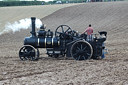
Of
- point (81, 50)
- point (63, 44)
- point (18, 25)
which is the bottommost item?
point (81, 50)

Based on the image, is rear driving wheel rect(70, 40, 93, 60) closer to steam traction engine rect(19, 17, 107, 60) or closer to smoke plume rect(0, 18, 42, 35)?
steam traction engine rect(19, 17, 107, 60)

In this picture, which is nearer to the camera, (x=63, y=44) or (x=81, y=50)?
(x=81, y=50)

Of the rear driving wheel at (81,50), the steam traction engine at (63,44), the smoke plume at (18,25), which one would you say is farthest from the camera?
the smoke plume at (18,25)

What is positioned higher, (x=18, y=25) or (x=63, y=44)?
(x=18, y=25)

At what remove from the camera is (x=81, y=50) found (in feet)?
41.7

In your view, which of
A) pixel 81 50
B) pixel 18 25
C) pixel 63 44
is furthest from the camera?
pixel 18 25

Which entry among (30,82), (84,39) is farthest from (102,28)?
(30,82)

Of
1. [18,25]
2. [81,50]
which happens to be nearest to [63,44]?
[81,50]

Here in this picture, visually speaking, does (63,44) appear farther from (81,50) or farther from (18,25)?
(18,25)

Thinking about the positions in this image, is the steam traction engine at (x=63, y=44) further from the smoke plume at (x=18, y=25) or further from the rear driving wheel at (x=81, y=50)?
the smoke plume at (x=18, y=25)

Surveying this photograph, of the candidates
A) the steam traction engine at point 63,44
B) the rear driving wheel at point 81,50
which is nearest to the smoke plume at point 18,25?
the steam traction engine at point 63,44

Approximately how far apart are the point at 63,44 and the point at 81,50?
932 millimetres

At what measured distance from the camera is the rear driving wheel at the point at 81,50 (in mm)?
12641

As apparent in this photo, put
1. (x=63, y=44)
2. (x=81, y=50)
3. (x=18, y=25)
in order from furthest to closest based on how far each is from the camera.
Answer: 1. (x=18, y=25)
2. (x=63, y=44)
3. (x=81, y=50)
